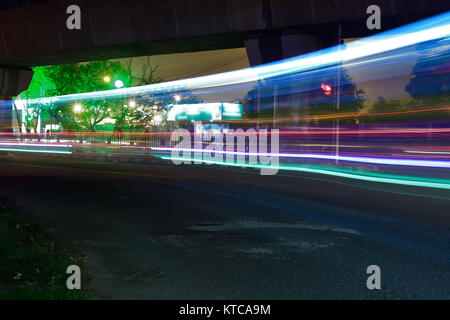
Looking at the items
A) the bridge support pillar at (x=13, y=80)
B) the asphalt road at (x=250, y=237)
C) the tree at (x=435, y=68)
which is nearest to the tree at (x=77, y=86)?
the bridge support pillar at (x=13, y=80)

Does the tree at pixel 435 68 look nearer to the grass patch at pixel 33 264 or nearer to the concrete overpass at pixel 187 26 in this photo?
the concrete overpass at pixel 187 26

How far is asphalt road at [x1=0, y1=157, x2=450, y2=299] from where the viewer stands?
6035 mm

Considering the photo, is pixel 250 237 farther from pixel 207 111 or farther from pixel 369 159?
Result: pixel 207 111

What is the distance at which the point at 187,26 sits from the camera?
73.3 feet

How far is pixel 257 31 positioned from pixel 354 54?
12.8ft

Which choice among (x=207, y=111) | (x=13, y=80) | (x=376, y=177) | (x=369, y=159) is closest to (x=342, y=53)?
(x=369, y=159)

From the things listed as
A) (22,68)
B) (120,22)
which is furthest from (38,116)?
(120,22)

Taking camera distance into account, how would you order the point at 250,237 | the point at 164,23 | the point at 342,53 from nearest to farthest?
the point at 250,237 < the point at 342,53 < the point at 164,23

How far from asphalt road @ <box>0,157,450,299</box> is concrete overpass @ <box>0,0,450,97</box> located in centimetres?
693

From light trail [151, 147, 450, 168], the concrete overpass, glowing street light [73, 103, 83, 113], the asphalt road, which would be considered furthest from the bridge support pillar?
the asphalt road

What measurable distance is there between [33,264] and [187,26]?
1721cm

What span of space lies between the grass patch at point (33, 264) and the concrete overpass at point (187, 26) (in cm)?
1438

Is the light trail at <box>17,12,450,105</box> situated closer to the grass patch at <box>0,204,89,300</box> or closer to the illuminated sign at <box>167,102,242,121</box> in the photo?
the grass patch at <box>0,204,89,300</box>
